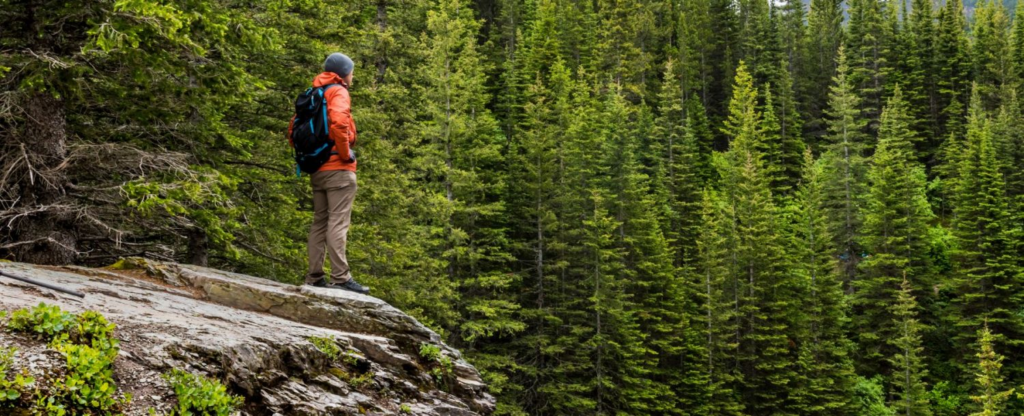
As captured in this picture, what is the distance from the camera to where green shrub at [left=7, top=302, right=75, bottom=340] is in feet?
13.2

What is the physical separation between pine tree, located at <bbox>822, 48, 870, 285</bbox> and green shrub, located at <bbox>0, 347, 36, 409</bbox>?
51.4 meters

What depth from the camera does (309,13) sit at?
12922 mm

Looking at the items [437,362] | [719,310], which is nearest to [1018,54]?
[719,310]

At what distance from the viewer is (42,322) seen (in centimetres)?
406

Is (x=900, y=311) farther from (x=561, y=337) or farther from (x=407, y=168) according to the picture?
(x=407, y=168)

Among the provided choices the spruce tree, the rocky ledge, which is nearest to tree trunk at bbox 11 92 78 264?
the rocky ledge

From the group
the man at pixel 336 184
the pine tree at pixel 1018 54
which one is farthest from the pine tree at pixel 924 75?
the man at pixel 336 184

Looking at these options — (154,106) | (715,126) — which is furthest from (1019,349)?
(154,106)

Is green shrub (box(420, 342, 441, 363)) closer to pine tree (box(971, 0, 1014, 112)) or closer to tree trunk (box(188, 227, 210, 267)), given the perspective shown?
tree trunk (box(188, 227, 210, 267))

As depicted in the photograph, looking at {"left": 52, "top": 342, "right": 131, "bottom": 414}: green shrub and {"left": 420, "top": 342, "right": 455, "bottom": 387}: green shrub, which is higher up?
{"left": 52, "top": 342, "right": 131, "bottom": 414}: green shrub

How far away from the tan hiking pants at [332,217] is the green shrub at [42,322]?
299 cm

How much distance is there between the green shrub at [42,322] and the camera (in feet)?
13.2

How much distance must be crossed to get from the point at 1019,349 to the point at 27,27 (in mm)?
52693

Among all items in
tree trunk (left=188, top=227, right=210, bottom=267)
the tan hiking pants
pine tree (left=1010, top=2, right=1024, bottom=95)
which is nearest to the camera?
the tan hiking pants
